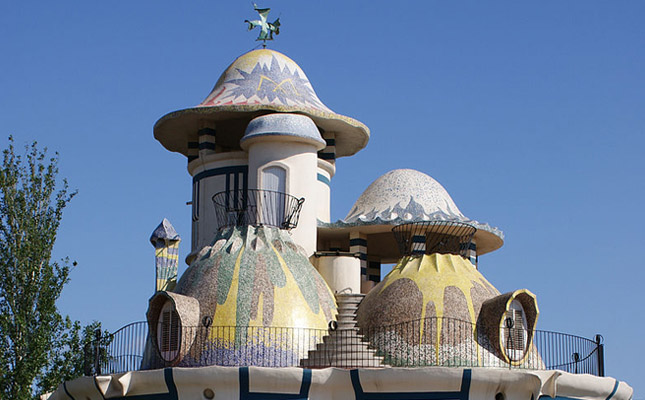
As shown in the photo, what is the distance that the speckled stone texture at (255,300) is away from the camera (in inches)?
993

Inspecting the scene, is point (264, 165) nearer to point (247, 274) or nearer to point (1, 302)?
point (247, 274)

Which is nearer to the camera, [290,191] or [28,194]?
[290,191]

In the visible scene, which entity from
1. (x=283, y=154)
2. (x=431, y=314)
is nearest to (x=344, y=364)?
(x=431, y=314)

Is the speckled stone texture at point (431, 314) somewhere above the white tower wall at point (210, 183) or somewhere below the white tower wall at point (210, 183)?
below

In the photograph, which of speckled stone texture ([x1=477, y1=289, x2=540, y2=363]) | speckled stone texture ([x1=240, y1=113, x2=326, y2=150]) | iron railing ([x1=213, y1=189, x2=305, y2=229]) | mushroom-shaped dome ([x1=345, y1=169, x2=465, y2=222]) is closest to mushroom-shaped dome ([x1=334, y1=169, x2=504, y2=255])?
→ mushroom-shaped dome ([x1=345, y1=169, x2=465, y2=222])

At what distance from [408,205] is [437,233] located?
4.88 feet

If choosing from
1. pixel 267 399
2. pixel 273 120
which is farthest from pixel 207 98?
pixel 267 399

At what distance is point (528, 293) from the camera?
2539 cm

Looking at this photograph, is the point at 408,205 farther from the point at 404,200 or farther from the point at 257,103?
→ the point at 257,103

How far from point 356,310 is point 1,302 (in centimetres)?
908

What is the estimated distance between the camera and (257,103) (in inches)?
1190

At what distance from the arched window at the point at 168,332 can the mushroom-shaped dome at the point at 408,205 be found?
6116 millimetres

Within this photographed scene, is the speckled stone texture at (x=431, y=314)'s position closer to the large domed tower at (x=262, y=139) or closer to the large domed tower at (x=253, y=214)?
the large domed tower at (x=253, y=214)

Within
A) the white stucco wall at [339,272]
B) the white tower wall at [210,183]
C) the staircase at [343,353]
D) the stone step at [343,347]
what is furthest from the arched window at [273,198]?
the stone step at [343,347]
